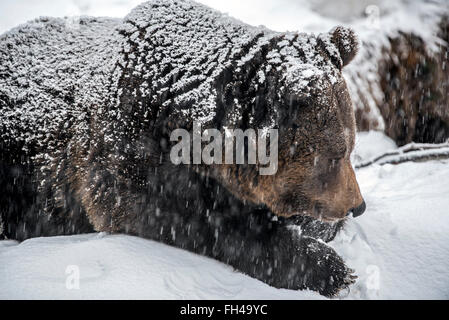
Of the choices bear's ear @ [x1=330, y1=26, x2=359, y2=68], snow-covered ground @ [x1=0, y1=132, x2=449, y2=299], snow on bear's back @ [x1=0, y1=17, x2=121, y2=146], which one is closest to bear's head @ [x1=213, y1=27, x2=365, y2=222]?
bear's ear @ [x1=330, y1=26, x2=359, y2=68]

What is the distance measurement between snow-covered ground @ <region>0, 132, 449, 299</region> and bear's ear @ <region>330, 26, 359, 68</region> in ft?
4.98

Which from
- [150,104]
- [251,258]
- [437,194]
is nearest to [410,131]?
[437,194]

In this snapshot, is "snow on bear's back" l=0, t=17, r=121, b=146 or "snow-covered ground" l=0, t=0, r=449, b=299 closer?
"snow-covered ground" l=0, t=0, r=449, b=299

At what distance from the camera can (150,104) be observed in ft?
8.47

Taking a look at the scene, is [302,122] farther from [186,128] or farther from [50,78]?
[50,78]

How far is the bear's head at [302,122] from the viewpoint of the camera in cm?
233

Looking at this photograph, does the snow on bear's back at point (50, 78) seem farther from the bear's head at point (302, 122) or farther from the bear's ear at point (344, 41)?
the bear's ear at point (344, 41)

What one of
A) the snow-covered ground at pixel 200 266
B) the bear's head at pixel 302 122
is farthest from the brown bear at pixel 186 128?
the snow-covered ground at pixel 200 266

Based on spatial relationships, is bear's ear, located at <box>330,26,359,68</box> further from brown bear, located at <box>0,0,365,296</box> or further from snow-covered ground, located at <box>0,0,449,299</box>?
snow-covered ground, located at <box>0,0,449,299</box>

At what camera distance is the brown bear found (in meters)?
2.42

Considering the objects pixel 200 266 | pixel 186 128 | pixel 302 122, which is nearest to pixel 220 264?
pixel 200 266

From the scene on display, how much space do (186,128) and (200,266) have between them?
100cm

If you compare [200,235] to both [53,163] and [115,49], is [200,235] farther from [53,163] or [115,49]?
[115,49]

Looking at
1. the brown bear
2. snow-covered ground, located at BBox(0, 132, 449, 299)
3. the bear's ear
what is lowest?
snow-covered ground, located at BBox(0, 132, 449, 299)
